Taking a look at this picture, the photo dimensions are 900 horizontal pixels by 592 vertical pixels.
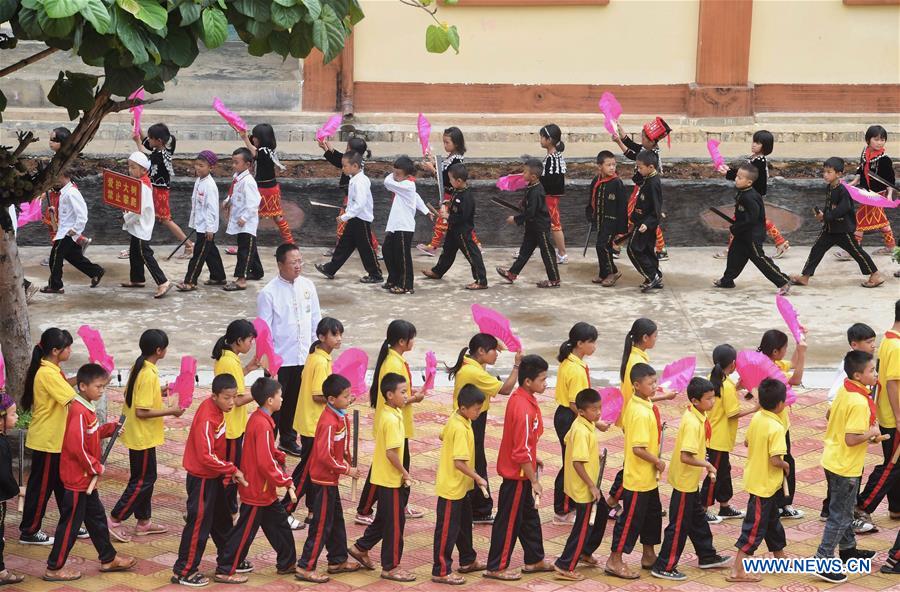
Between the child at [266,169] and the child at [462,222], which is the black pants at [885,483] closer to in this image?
the child at [462,222]

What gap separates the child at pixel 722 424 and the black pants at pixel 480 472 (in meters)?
1.30

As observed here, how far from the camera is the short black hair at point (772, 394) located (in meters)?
7.94

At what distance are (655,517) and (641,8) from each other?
11.5 meters

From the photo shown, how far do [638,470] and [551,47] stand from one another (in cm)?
1131

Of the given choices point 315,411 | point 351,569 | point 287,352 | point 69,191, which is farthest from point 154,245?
point 351,569

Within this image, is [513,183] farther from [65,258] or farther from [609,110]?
[65,258]

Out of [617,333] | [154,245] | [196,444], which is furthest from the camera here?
[154,245]

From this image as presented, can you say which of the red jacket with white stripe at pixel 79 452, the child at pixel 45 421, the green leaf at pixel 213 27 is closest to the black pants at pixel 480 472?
the red jacket with white stripe at pixel 79 452

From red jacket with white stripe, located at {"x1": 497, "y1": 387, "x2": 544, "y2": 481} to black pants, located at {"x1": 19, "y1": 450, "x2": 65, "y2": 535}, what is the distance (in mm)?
2536

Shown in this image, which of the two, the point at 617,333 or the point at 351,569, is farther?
the point at 617,333

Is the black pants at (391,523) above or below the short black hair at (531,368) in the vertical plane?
below

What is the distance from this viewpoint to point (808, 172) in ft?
55.5

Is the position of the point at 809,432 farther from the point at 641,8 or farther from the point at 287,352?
the point at 641,8

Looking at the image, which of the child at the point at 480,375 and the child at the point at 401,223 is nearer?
the child at the point at 480,375
